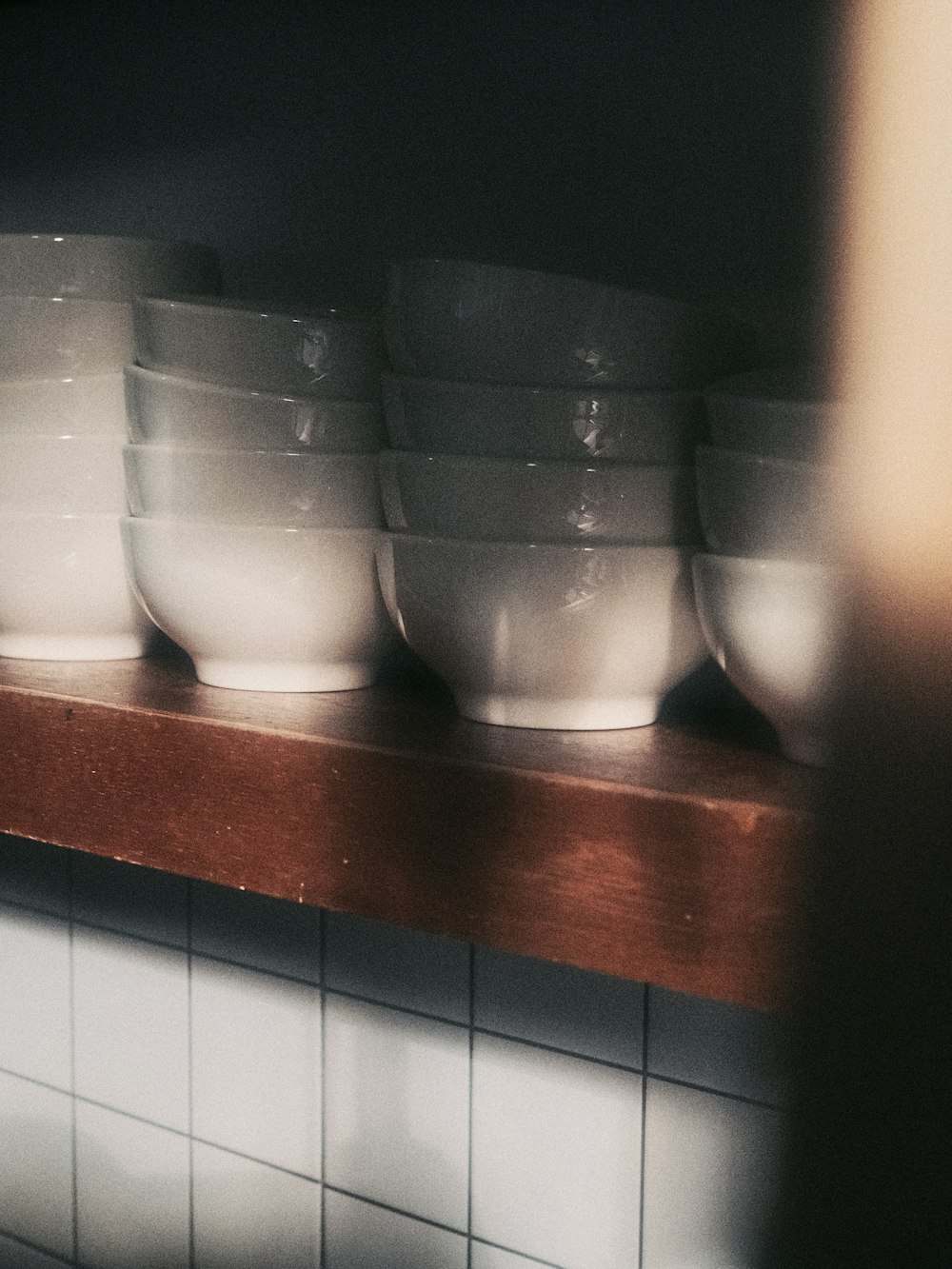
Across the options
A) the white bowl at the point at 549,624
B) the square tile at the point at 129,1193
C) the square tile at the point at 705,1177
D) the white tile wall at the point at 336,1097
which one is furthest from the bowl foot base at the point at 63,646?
the square tile at the point at 129,1193

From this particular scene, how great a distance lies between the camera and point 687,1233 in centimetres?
95

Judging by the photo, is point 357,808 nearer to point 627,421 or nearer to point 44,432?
point 627,421

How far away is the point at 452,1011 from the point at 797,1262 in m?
0.71

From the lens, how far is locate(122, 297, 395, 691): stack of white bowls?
710 millimetres

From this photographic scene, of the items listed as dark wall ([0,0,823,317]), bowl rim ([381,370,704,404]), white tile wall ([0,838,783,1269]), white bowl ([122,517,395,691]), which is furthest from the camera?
white tile wall ([0,838,783,1269])

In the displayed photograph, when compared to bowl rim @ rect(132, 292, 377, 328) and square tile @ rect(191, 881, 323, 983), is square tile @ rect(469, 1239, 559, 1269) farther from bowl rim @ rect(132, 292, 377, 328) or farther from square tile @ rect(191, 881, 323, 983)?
bowl rim @ rect(132, 292, 377, 328)

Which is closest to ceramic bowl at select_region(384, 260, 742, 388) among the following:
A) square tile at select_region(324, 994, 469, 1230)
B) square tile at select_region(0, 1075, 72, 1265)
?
square tile at select_region(324, 994, 469, 1230)

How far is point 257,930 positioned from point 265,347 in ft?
2.00

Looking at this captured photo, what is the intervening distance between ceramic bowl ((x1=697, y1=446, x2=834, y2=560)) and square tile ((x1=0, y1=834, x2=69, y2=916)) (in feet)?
2.93

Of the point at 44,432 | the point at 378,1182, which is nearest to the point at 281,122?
the point at 44,432

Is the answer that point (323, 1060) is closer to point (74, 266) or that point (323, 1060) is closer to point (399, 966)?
point (399, 966)

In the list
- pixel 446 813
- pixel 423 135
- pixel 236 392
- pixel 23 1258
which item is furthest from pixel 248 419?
pixel 23 1258

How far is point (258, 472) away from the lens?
71 cm

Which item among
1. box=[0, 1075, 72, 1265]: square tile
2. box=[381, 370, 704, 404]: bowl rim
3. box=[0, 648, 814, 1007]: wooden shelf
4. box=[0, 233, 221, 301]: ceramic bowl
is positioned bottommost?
box=[0, 1075, 72, 1265]: square tile
